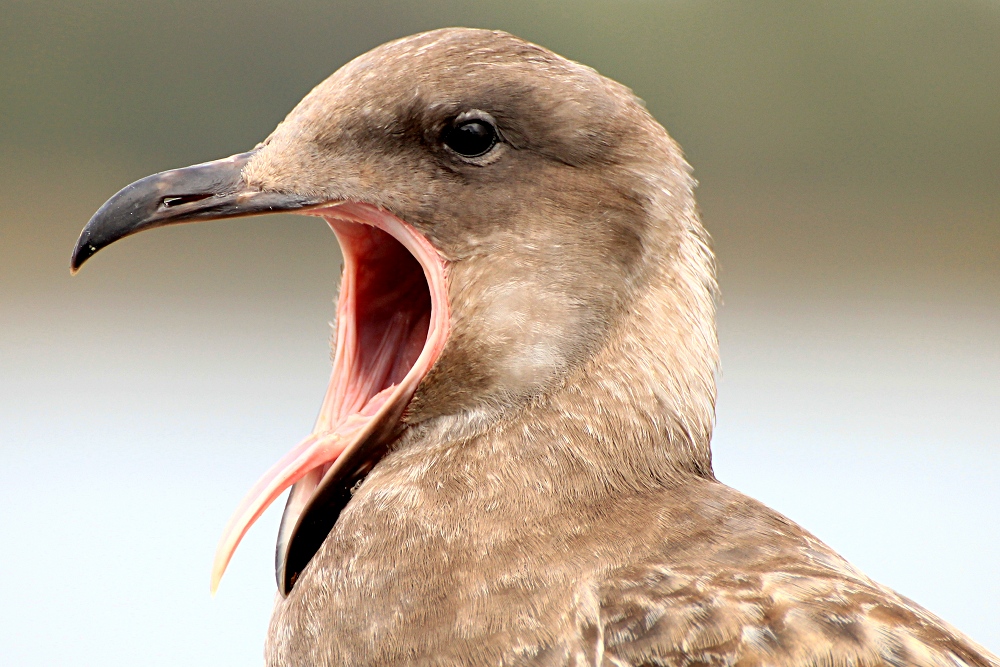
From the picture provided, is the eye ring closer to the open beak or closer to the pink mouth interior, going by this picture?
the open beak

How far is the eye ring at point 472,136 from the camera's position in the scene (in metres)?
2.28

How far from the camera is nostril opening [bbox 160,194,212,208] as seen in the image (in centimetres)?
226

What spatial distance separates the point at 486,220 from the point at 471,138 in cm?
15

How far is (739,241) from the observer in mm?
12312

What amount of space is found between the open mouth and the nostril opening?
0.67 ft

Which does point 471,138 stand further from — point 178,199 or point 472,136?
point 178,199

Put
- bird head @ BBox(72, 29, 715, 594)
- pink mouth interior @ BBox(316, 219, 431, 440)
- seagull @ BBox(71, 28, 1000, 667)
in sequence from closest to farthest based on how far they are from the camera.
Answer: seagull @ BBox(71, 28, 1000, 667) < bird head @ BBox(72, 29, 715, 594) < pink mouth interior @ BBox(316, 219, 431, 440)

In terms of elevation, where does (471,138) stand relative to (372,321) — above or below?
above

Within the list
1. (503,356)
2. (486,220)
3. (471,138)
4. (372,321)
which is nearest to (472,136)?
(471,138)

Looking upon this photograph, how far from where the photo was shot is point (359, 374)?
2.57m

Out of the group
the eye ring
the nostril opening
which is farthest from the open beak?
the eye ring

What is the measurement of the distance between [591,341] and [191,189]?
779 mm

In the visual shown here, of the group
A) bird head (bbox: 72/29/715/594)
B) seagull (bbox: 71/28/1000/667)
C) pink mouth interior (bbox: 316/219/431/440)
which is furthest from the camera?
pink mouth interior (bbox: 316/219/431/440)

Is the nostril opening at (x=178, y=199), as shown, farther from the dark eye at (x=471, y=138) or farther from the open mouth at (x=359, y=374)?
the dark eye at (x=471, y=138)
